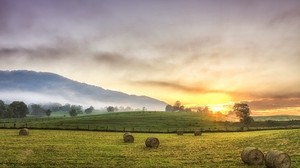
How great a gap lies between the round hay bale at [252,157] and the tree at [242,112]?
12174cm

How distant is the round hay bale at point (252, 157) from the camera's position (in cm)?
3447

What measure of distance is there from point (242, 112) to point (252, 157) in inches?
5179

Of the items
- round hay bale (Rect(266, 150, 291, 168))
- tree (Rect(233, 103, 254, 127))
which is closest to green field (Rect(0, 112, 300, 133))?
tree (Rect(233, 103, 254, 127))

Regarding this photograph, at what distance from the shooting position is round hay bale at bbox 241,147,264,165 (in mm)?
34469

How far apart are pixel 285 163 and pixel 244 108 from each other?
13495 centimetres

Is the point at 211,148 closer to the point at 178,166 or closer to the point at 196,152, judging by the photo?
the point at 196,152

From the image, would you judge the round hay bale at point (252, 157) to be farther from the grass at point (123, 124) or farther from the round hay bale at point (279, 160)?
the grass at point (123, 124)

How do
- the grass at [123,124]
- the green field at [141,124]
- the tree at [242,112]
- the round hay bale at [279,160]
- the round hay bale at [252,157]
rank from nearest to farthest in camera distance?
the round hay bale at [279,160], the round hay bale at [252,157], the green field at [141,124], the grass at [123,124], the tree at [242,112]

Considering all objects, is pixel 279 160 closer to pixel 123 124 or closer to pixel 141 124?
pixel 141 124

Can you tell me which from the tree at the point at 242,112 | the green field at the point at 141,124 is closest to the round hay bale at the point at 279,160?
the green field at the point at 141,124

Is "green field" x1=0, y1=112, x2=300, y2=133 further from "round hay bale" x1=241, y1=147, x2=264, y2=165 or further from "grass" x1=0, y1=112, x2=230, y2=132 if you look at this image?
"round hay bale" x1=241, y1=147, x2=264, y2=165

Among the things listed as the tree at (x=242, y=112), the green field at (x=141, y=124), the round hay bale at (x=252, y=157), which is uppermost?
the tree at (x=242, y=112)

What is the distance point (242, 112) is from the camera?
162 m

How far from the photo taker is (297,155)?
37.5 m
